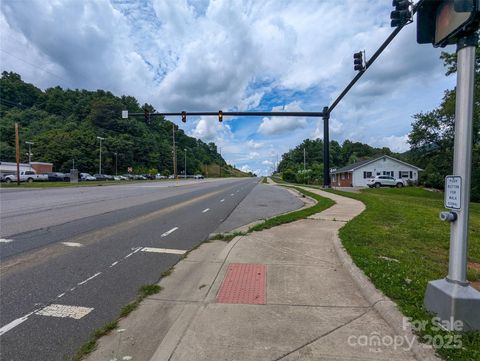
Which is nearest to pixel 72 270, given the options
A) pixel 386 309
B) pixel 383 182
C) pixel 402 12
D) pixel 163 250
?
pixel 163 250

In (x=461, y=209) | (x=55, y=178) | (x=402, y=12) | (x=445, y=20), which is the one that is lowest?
(x=55, y=178)

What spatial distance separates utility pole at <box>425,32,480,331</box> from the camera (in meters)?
3.31

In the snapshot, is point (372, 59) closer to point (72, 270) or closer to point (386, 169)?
point (72, 270)

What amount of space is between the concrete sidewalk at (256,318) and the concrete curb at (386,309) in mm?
69

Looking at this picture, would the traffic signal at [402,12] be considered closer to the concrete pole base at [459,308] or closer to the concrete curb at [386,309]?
the concrete curb at [386,309]

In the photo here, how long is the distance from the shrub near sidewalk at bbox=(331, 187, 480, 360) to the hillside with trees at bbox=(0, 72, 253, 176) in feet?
296

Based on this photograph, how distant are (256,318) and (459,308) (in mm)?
2100

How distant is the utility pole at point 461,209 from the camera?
331 centimetres

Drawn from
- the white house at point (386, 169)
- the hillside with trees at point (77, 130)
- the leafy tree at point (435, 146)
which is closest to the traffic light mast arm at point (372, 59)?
the leafy tree at point (435, 146)

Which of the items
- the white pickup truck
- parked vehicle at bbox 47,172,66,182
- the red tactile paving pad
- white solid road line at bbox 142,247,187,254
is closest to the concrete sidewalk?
the red tactile paving pad

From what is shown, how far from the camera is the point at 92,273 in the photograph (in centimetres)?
543

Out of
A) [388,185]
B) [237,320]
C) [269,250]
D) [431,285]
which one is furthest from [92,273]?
[388,185]

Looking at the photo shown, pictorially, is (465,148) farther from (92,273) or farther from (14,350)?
(92,273)

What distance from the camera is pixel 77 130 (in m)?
92.8
